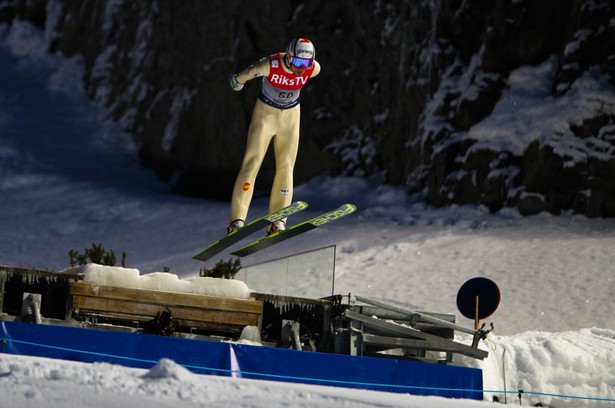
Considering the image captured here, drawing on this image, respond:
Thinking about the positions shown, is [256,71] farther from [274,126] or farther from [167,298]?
[167,298]

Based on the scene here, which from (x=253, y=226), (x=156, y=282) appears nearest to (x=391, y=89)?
(x=253, y=226)

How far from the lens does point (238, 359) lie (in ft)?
36.9

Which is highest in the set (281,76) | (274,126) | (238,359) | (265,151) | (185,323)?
(281,76)

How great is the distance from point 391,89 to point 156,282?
20610 mm

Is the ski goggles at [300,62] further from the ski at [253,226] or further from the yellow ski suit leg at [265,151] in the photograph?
the ski at [253,226]

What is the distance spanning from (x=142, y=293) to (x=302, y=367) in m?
2.18

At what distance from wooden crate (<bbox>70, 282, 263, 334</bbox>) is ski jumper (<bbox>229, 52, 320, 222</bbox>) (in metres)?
1.75

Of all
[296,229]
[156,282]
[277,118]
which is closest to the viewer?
[156,282]

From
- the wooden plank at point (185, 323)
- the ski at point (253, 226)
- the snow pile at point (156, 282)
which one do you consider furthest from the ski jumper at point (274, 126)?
the wooden plank at point (185, 323)

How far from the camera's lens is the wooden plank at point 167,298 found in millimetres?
12266

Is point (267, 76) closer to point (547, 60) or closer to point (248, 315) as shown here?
point (248, 315)

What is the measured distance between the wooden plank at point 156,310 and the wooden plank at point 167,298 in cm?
5

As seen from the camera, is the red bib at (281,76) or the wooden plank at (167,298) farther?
the red bib at (281,76)

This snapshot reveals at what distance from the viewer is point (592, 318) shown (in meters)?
21.7
